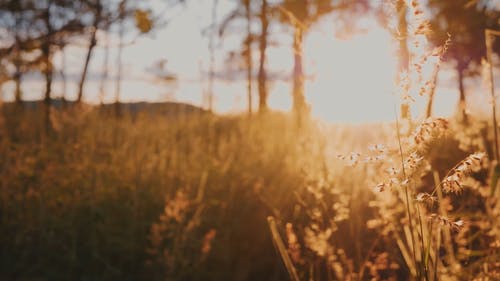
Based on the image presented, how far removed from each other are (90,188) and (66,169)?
568 millimetres

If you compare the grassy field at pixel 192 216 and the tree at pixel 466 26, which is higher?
the tree at pixel 466 26

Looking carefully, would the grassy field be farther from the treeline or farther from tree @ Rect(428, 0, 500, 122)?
tree @ Rect(428, 0, 500, 122)

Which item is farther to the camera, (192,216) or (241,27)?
(241,27)

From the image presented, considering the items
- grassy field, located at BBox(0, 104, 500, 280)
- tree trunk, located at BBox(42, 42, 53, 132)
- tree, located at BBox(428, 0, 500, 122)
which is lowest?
grassy field, located at BBox(0, 104, 500, 280)

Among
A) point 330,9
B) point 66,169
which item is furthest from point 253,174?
point 330,9

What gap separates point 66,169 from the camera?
14.8ft

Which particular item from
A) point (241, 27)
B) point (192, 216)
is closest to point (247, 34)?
point (241, 27)

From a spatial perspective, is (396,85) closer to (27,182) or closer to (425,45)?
(425,45)

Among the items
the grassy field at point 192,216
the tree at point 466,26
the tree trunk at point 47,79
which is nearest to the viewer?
the grassy field at point 192,216

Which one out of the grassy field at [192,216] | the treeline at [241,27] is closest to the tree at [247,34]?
the treeline at [241,27]

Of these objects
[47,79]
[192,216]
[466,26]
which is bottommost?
[192,216]

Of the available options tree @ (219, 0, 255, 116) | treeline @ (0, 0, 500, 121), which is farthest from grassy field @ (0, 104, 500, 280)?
tree @ (219, 0, 255, 116)

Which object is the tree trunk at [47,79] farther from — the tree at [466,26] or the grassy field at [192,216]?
the tree at [466,26]

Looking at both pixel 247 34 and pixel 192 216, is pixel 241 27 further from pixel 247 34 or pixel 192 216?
pixel 192 216
